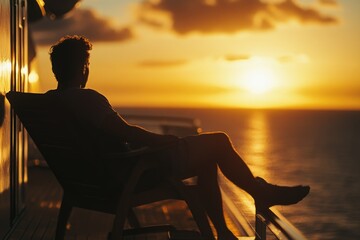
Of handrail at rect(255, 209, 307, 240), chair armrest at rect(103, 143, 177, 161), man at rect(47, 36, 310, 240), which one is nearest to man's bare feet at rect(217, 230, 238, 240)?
man at rect(47, 36, 310, 240)

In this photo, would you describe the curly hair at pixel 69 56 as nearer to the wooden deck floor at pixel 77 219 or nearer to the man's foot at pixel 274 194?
the man's foot at pixel 274 194

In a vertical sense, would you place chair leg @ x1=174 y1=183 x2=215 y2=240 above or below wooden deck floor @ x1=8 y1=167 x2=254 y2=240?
above

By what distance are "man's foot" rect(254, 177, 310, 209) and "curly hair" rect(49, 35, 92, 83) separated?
108cm

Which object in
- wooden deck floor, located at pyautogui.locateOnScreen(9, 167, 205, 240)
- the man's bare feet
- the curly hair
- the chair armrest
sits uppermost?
the curly hair

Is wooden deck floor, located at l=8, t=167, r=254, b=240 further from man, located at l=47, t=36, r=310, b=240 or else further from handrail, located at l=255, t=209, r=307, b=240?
man, located at l=47, t=36, r=310, b=240

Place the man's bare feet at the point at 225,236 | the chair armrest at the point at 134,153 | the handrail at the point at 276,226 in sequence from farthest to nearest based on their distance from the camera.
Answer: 1. the man's bare feet at the point at 225,236
2. the chair armrest at the point at 134,153
3. the handrail at the point at 276,226

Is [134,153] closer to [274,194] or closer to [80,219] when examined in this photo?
[274,194]

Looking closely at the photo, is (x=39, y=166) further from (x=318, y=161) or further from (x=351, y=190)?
(x=318, y=161)

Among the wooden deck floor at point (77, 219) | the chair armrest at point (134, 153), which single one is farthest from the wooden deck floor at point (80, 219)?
the chair armrest at point (134, 153)

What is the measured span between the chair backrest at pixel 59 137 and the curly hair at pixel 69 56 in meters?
0.22

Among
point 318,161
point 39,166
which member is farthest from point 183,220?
point 318,161

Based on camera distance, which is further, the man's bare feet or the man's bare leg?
the man's bare feet

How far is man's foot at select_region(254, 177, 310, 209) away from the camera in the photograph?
12.5 feet

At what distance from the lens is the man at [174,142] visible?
11.3 feet
